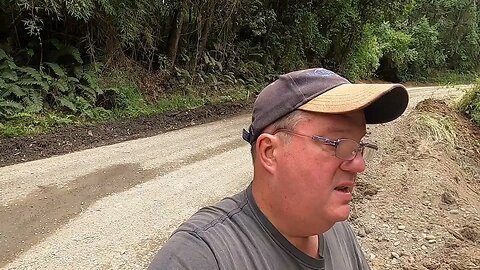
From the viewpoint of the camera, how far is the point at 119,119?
11219 millimetres

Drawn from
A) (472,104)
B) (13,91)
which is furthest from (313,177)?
(472,104)

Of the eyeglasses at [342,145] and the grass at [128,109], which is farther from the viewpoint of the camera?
the grass at [128,109]

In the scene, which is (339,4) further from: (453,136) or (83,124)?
(83,124)

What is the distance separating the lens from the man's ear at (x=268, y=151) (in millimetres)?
1489

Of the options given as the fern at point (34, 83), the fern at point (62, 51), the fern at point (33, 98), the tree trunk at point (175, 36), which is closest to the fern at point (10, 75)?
the fern at point (34, 83)

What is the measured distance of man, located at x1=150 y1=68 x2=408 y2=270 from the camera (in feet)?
4.73

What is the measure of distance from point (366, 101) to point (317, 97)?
0.15 meters

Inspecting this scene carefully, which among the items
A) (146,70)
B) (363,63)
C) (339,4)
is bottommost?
(363,63)

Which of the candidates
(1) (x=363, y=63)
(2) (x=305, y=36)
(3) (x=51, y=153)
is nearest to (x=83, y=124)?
(3) (x=51, y=153)

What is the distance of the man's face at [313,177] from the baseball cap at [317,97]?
0.05 metres

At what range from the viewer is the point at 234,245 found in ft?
4.50

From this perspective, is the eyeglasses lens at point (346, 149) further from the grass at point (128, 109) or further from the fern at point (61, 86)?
the fern at point (61, 86)

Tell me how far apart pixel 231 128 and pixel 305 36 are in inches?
378

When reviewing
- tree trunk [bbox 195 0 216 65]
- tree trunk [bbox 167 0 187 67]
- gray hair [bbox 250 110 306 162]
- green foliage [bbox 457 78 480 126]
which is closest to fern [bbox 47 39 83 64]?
tree trunk [bbox 167 0 187 67]
